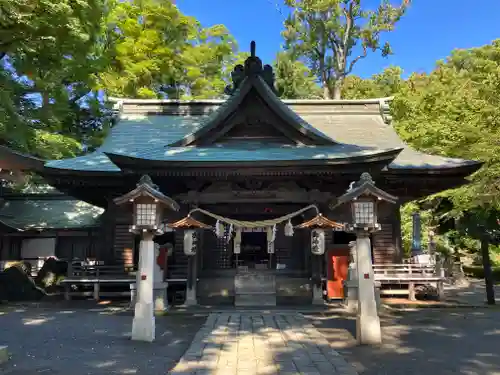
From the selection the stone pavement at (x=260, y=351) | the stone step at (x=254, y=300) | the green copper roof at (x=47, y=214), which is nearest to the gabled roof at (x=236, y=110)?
the stone step at (x=254, y=300)

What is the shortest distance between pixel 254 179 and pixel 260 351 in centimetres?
722

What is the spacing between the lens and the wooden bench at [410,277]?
47.5ft

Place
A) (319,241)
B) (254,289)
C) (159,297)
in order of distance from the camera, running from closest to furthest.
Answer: (319,241), (159,297), (254,289)

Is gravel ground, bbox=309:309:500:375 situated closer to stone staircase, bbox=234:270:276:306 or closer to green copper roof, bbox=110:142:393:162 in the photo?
stone staircase, bbox=234:270:276:306

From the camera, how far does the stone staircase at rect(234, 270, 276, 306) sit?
13977 millimetres

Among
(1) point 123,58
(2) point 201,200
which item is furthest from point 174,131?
(1) point 123,58

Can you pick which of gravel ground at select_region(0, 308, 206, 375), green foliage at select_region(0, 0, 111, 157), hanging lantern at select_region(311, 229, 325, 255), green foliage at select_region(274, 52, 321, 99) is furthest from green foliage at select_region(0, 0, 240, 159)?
hanging lantern at select_region(311, 229, 325, 255)

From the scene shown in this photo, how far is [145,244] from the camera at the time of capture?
8727mm

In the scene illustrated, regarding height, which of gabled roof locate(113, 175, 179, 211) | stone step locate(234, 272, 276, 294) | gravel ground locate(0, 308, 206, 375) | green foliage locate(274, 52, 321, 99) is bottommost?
gravel ground locate(0, 308, 206, 375)

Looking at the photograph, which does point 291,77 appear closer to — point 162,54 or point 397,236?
point 162,54

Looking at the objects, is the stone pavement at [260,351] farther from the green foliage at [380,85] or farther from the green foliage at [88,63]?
the green foliage at [380,85]

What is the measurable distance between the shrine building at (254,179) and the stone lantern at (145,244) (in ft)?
11.5

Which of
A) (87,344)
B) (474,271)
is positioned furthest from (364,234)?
(474,271)

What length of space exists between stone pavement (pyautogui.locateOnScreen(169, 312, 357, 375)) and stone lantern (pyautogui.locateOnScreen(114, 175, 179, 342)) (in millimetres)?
1110
